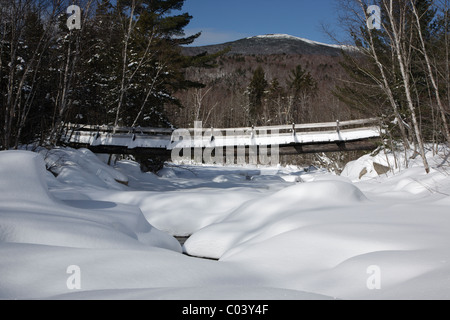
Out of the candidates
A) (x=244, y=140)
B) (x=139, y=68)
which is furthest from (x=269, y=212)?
(x=139, y=68)

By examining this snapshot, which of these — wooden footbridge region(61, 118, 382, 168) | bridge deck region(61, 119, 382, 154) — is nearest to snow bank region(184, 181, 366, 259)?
wooden footbridge region(61, 118, 382, 168)

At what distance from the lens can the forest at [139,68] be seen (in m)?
8.38

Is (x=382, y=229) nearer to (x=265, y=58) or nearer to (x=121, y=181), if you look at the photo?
(x=121, y=181)

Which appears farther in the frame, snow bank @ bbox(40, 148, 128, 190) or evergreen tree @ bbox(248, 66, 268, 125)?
evergreen tree @ bbox(248, 66, 268, 125)

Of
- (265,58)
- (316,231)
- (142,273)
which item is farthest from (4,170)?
(265,58)

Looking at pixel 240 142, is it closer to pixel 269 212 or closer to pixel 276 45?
pixel 269 212

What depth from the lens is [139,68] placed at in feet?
50.4

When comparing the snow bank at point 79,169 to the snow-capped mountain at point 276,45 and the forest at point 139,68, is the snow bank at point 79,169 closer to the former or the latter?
the forest at point 139,68

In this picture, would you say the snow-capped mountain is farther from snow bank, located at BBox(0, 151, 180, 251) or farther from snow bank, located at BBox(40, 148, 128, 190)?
snow bank, located at BBox(0, 151, 180, 251)

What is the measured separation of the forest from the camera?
8375mm

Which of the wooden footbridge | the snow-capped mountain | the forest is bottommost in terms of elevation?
the wooden footbridge

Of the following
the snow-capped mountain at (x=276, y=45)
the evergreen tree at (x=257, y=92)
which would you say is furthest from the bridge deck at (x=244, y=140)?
the snow-capped mountain at (x=276, y=45)

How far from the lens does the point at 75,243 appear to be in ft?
9.87
